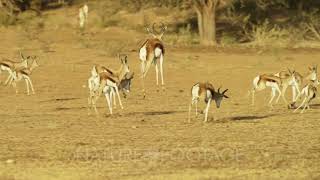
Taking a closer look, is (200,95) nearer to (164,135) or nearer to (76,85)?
(164,135)

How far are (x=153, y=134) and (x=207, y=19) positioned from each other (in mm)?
22380

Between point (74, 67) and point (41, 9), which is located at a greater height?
point (41, 9)

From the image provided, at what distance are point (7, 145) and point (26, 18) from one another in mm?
30787

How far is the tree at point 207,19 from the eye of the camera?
37.0 metres

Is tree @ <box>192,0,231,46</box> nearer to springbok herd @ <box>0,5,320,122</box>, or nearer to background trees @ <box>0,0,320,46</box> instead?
background trees @ <box>0,0,320,46</box>

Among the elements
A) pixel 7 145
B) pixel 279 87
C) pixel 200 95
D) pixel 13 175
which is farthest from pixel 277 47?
pixel 13 175

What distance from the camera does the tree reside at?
1457 inches

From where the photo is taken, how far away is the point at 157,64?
86.2 feet

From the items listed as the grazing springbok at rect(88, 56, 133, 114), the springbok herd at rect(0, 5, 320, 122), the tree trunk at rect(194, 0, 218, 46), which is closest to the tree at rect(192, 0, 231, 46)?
the tree trunk at rect(194, 0, 218, 46)

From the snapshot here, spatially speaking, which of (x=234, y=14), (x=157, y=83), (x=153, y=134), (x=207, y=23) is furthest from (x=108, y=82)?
(x=234, y=14)

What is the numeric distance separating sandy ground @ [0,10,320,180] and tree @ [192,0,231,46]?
23.7 feet

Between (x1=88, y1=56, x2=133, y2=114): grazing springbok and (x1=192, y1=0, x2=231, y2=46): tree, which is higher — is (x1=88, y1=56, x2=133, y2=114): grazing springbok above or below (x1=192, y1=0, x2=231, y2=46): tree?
below

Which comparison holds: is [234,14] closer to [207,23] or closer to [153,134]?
[207,23]

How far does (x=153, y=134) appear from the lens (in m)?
15.5
